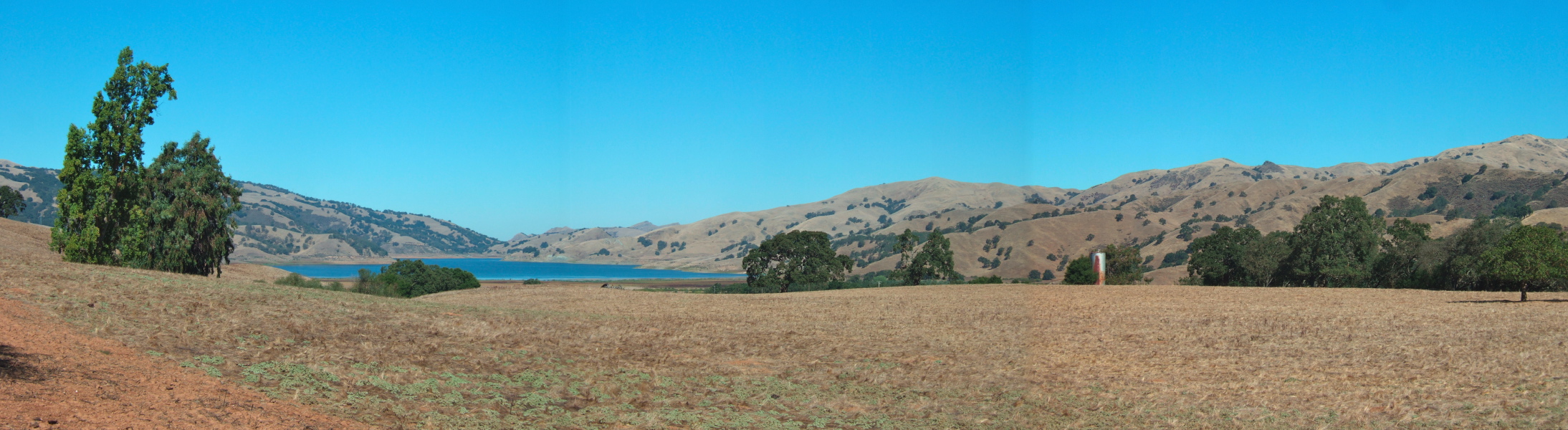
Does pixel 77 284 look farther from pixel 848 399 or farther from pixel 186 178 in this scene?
pixel 186 178

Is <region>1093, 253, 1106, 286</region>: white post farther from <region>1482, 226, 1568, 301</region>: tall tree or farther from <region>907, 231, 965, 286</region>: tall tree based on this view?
<region>1482, 226, 1568, 301</region>: tall tree

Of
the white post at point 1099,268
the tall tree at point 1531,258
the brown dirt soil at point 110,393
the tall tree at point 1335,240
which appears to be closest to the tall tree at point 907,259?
the white post at point 1099,268

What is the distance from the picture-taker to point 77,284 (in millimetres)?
22406

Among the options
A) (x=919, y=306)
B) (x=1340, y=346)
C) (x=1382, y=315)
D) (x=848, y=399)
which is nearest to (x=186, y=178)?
(x=919, y=306)

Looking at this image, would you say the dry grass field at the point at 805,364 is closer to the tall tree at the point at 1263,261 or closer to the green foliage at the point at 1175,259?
the tall tree at the point at 1263,261

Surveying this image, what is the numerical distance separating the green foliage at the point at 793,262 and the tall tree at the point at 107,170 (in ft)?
187

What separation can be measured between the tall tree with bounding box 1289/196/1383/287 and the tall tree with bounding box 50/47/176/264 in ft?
279

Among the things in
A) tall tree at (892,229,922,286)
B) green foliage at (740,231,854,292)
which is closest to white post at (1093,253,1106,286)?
tall tree at (892,229,922,286)

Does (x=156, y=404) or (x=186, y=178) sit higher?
(x=186, y=178)

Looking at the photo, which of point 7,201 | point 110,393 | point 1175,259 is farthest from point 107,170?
point 1175,259

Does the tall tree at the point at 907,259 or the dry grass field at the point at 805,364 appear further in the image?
the tall tree at the point at 907,259

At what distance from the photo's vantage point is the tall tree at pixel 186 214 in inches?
1641

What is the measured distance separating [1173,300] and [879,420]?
1470 inches

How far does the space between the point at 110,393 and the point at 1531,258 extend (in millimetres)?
54105
